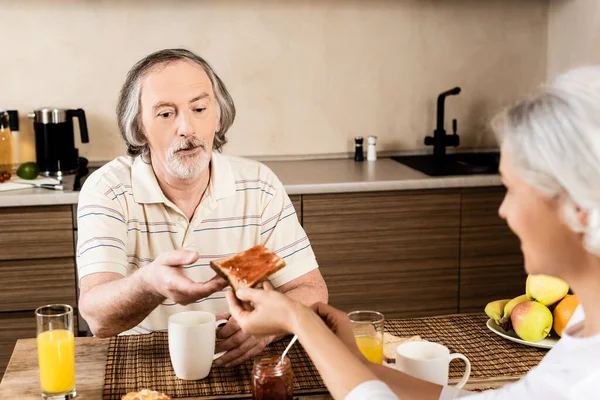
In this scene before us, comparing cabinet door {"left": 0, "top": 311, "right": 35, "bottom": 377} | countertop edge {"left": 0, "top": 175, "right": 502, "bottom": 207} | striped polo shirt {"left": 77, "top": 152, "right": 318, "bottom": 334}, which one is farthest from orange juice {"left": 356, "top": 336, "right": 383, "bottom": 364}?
cabinet door {"left": 0, "top": 311, "right": 35, "bottom": 377}

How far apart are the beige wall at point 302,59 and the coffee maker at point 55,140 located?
0.62 ft

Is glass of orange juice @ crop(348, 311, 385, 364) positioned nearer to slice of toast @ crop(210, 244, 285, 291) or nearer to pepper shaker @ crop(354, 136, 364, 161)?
slice of toast @ crop(210, 244, 285, 291)

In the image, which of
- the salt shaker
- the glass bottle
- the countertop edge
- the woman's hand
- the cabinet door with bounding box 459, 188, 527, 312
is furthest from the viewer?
the salt shaker

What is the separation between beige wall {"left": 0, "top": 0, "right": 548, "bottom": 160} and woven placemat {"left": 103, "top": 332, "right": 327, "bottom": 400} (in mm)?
1999

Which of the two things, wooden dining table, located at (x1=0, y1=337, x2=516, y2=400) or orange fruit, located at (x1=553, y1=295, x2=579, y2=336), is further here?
orange fruit, located at (x1=553, y1=295, x2=579, y2=336)

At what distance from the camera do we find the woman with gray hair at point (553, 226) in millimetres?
1104

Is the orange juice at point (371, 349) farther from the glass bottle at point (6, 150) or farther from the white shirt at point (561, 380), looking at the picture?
the glass bottle at point (6, 150)

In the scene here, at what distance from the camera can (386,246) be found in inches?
128

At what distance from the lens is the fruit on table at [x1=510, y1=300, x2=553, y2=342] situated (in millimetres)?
1721

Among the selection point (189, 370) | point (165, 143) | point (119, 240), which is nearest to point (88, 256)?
point (119, 240)

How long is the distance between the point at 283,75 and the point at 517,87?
1.13m

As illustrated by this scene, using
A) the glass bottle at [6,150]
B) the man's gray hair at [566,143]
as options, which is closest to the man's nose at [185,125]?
the man's gray hair at [566,143]

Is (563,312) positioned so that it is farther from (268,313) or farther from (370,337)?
(268,313)

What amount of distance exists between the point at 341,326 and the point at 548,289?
0.52 meters
